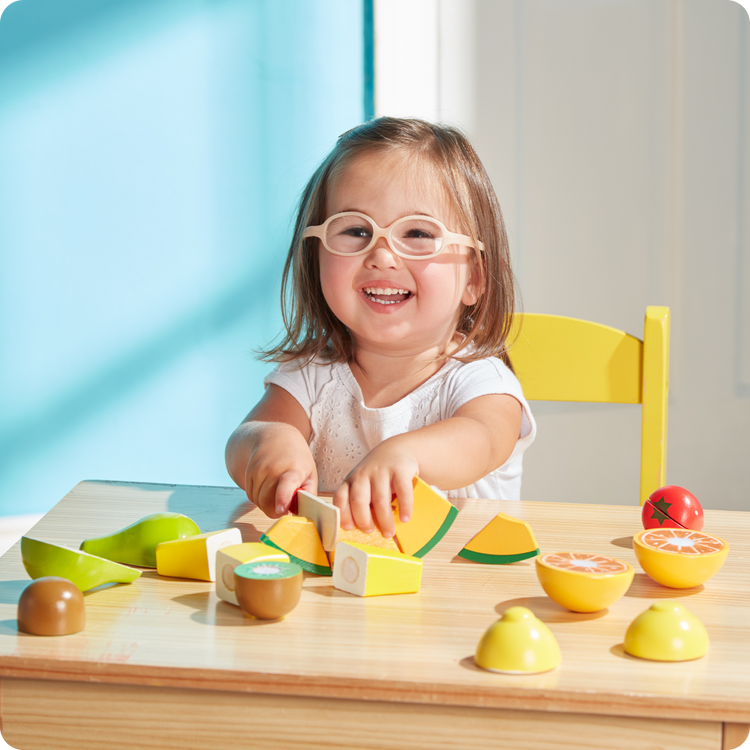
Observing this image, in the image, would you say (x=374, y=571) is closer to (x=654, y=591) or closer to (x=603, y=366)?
(x=654, y=591)

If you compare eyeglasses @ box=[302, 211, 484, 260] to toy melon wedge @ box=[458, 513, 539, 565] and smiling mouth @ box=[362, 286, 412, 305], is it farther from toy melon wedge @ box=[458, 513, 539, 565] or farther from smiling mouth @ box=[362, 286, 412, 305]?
toy melon wedge @ box=[458, 513, 539, 565]

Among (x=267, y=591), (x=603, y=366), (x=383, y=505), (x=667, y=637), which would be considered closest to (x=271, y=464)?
(x=383, y=505)

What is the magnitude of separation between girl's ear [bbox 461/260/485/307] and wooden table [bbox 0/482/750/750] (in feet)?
1.62

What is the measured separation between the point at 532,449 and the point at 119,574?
145 cm

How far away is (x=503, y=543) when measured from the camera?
0.53 metres

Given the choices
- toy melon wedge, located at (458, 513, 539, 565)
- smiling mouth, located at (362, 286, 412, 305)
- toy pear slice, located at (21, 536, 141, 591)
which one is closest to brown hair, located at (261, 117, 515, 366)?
smiling mouth, located at (362, 286, 412, 305)

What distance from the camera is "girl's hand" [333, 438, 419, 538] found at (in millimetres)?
550

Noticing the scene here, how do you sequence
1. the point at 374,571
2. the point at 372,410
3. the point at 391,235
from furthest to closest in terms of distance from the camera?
1. the point at 372,410
2. the point at 391,235
3. the point at 374,571

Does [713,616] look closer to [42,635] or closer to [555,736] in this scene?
[555,736]

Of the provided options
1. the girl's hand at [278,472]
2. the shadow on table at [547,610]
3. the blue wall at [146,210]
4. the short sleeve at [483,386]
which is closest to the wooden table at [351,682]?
the shadow on table at [547,610]

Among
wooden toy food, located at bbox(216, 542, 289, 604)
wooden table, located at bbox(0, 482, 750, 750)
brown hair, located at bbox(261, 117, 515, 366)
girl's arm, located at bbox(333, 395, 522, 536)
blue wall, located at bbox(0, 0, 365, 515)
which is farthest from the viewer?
blue wall, located at bbox(0, 0, 365, 515)

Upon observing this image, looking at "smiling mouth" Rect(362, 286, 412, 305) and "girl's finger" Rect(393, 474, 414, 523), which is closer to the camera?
"girl's finger" Rect(393, 474, 414, 523)

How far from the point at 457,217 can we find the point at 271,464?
0.36 m

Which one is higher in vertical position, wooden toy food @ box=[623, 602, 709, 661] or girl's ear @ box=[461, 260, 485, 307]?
girl's ear @ box=[461, 260, 485, 307]
